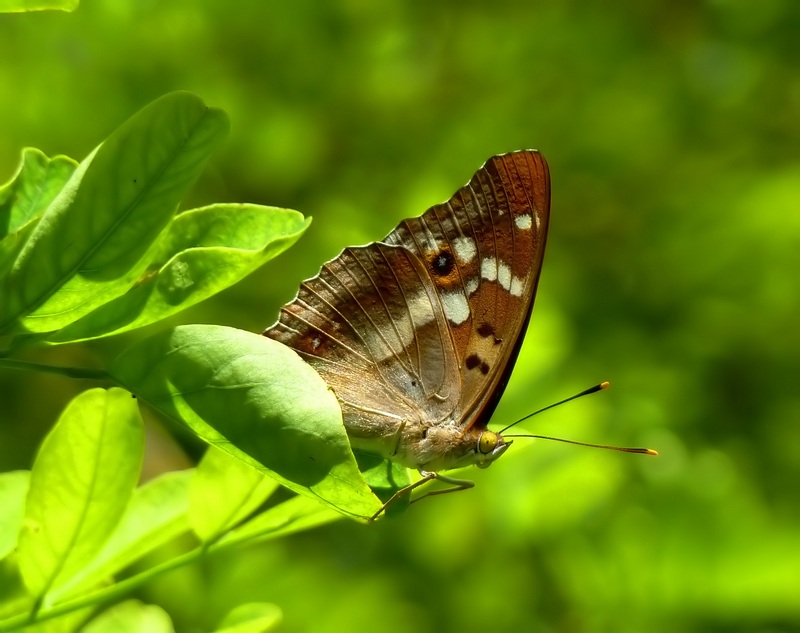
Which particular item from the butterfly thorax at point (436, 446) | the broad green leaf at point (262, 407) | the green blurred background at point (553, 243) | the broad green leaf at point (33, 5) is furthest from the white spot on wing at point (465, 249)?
the broad green leaf at point (33, 5)

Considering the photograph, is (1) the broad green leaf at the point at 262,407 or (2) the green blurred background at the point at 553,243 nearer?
(1) the broad green leaf at the point at 262,407

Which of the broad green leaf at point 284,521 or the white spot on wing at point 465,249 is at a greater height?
the white spot on wing at point 465,249

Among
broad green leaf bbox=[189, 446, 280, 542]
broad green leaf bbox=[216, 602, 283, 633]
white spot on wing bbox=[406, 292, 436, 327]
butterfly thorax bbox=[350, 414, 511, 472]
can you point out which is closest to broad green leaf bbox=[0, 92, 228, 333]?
broad green leaf bbox=[189, 446, 280, 542]

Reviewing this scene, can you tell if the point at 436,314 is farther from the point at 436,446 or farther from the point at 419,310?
the point at 436,446

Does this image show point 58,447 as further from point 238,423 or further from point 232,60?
point 232,60

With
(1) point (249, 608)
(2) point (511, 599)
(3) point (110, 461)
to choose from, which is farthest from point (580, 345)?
(3) point (110, 461)

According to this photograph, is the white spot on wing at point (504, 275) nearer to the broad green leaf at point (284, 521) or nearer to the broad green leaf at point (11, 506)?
the broad green leaf at point (284, 521)
